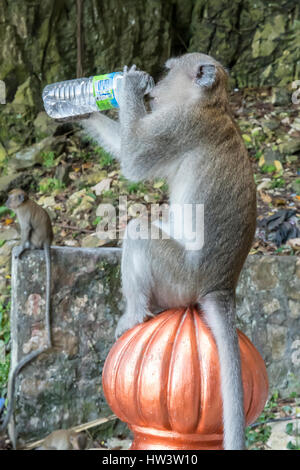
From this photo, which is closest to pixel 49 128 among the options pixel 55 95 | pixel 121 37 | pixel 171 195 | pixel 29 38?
pixel 29 38

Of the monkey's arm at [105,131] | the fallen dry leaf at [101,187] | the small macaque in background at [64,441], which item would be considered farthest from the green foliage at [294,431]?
the fallen dry leaf at [101,187]

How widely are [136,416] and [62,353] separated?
3.07 metres

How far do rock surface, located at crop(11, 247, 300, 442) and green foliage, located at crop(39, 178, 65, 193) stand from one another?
2277 millimetres

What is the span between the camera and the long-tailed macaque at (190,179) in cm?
243

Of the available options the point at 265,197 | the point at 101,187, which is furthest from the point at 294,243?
the point at 101,187

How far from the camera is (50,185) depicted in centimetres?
695

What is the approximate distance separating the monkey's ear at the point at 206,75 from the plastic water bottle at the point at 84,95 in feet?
0.84

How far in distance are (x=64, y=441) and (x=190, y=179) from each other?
7.94 feet

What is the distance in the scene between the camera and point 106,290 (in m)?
4.73

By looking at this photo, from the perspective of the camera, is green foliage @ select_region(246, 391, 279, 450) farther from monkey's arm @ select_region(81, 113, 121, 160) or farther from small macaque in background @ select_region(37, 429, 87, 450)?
monkey's arm @ select_region(81, 113, 121, 160)

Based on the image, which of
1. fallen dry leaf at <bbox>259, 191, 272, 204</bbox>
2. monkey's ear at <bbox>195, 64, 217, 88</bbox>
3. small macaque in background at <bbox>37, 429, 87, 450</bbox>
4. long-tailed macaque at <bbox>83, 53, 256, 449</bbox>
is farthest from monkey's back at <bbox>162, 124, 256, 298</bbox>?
fallen dry leaf at <bbox>259, 191, 272, 204</bbox>

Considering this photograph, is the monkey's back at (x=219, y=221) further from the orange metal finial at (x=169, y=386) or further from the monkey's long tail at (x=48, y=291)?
the monkey's long tail at (x=48, y=291)

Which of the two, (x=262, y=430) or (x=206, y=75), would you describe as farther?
(x=262, y=430)

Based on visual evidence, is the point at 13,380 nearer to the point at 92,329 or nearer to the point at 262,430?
the point at 92,329
